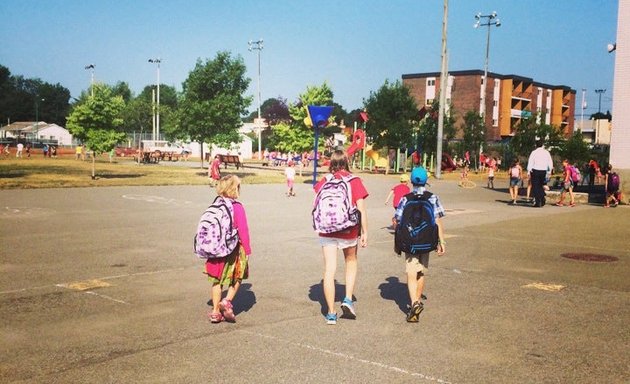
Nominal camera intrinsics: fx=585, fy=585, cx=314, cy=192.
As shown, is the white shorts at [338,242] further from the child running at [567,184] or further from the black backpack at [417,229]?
the child running at [567,184]

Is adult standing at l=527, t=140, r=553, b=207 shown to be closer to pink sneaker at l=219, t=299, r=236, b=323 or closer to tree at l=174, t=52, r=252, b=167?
pink sneaker at l=219, t=299, r=236, b=323

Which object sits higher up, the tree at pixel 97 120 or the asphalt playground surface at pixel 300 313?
the tree at pixel 97 120

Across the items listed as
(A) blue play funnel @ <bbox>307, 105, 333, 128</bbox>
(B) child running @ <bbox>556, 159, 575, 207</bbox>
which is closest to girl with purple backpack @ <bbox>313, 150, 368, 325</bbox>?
(B) child running @ <bbox>556, 159, 575, 207</bbox>

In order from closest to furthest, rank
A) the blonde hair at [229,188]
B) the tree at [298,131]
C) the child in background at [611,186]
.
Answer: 1. the blonde hair at [229,188]
2. the child in background at [611,186]
3. the tree at [298,131]

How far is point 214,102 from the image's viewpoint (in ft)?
121

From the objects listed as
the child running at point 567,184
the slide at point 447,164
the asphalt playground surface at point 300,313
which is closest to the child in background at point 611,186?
the child running at point 567,184

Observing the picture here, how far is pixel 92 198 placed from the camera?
20156 mm

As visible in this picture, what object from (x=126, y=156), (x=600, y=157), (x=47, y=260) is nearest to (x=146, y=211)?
(x=47, y=260)

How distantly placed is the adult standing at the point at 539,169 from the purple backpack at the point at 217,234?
16397 millimetres

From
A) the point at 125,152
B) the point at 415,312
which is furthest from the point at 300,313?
the point at 125,152

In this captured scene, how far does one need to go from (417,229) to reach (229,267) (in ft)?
6.61

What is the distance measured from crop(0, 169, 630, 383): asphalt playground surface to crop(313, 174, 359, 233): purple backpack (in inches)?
39.9

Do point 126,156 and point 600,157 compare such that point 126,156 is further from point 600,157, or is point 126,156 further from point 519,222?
point 519,222

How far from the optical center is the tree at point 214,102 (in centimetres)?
3688
